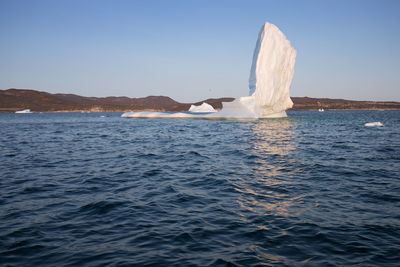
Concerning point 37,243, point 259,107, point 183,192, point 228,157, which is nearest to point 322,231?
point 183,192

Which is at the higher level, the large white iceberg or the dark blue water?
the large white iceberg

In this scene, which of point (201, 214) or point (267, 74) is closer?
point (201, 214)

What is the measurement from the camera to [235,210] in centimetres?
607

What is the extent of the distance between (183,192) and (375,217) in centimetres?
461

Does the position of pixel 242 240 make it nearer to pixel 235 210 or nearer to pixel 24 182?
pixel 235 210

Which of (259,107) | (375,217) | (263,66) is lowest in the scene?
(375,217)

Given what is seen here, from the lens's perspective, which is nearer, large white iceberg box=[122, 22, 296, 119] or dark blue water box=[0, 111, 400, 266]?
dark blue water box=[0, 111, 400, 266]

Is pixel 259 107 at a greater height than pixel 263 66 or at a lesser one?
lesser

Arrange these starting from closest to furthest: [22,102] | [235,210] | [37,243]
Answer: [37,243] < [235,210] < [22,102]

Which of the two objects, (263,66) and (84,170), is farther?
(263,66)

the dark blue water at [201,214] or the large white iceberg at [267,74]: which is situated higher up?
the large white iceberg at [267,74]

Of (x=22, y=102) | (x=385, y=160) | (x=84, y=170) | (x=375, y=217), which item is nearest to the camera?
(x=375, y=217)

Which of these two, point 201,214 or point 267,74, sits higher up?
point 267,74

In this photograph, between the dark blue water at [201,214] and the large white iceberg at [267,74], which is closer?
the dark blue water at [201,214]
